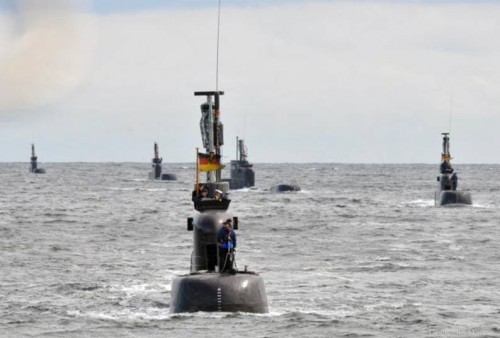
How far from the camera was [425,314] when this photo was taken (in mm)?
38000

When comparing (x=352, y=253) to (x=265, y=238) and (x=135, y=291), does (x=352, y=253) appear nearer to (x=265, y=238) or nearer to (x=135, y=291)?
(x=265, y=238)

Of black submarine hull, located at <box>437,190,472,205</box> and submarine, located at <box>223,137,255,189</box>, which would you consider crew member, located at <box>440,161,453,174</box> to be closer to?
black submarine hull, located at <box>437,190,472,205</box>

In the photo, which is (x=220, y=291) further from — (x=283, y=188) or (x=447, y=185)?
(x=283, y=188)

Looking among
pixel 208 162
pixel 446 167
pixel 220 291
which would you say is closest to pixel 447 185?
pixel 446 167

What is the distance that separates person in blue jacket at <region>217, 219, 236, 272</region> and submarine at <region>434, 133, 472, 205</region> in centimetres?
7009

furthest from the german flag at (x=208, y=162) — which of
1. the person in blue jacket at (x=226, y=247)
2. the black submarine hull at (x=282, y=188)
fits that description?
the black submarine hull at (x=282, y=188)

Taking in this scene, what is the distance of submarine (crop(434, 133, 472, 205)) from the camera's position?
101938 millimetres

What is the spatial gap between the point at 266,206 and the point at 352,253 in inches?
2028

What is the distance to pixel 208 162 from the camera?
3525cm

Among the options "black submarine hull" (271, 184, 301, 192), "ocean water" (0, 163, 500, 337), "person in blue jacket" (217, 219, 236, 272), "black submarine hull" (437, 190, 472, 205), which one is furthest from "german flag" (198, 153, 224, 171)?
"black submarine hull" (271, 184, 301, 192)

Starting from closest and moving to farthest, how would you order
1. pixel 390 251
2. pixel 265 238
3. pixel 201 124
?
1. pixel 201 124
2. pixel 390 251
3. pixel 265 238

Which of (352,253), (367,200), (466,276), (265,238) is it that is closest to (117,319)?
(466,276)

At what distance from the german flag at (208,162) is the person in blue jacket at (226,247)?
7.89 feet

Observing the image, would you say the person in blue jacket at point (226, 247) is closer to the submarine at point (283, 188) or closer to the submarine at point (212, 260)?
the submarine at point (212, 260)
